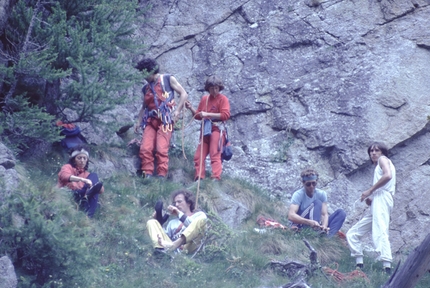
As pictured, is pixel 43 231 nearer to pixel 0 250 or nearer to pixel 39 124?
pixel 0 250

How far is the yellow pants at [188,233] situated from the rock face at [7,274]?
2471 mm

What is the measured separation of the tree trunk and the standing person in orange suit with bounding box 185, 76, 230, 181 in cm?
482

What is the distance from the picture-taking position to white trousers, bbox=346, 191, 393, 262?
31.8 ft

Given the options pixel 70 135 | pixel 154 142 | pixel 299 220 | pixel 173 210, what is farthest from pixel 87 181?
pixel 299 220

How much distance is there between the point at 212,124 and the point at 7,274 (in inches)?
218

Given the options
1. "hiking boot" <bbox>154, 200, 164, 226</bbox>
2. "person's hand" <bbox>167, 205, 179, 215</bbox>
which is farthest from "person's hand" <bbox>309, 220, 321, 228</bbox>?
"hiking boot" <bbox>154, 200, 164, 226</bbox>

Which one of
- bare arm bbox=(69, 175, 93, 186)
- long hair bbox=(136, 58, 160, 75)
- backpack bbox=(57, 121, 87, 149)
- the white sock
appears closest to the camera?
bare arm bbox=(69, 175, 93, 186)

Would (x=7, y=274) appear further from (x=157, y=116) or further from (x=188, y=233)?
(x=157, y=116)

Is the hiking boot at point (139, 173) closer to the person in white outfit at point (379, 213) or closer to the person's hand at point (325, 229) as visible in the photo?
the person's hand at point (325, 229)

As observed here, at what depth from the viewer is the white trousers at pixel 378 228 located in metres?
9.70

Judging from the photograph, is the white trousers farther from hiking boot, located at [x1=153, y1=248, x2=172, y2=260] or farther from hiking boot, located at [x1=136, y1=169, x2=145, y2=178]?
hiking boot, located at [x1=136, y1=169, x2=145, y2=178]

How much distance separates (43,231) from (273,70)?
8692mm

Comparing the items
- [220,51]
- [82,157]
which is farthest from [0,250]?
[220,51]

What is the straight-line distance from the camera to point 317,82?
1450 centimetres
